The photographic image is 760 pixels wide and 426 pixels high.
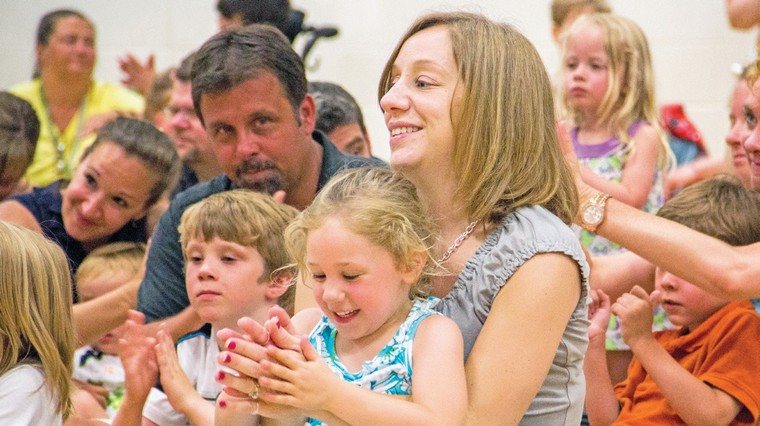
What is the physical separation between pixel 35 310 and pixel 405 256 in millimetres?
861

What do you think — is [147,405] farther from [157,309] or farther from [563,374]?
[563,374]

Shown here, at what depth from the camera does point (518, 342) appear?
1951 millimetres

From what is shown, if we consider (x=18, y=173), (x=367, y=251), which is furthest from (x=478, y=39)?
(x=18, y=173)

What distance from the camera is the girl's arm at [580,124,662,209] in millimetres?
3760

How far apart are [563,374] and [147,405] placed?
3.94ft

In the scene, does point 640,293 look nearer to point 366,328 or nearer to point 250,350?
point 366,328

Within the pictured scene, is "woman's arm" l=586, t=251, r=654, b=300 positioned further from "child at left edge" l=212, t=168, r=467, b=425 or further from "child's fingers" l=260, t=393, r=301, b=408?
"child's fingers" l=260, t=393, r=301, b=408

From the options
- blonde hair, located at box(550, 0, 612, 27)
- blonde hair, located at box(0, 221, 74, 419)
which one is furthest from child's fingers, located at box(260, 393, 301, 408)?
blonde hair, located at box(550, 0, 612, 27)

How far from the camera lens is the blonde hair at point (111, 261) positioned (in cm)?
368

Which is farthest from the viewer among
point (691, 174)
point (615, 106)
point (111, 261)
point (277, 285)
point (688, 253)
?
point (691, 174)

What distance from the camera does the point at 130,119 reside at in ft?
12.8

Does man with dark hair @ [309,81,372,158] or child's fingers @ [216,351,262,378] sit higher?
child's fingers @ [216,351,262,378]

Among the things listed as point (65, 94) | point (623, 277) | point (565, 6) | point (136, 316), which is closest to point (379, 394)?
point (136, 316)

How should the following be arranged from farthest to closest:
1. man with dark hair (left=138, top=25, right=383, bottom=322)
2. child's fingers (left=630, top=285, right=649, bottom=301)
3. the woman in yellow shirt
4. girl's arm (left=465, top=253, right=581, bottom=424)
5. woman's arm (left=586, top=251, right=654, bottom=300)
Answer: the woman in yellow shirt → man with dark hair (left=138, top=25, right=383, bottom=322) → woman's arm (left=586, top=251, right=654, bottom=300) → child's fingers (left=630, top=285, right=649, bottom=301) → girl's arm (left=465, top=253, right=581, bottom=424)
